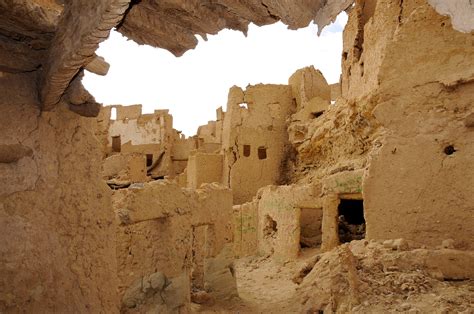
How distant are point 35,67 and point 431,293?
411 centimetres

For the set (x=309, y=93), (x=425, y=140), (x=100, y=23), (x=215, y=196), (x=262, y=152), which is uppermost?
(x=309, y=93)

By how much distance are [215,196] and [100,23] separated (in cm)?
591

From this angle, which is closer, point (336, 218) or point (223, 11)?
point (223, 11)

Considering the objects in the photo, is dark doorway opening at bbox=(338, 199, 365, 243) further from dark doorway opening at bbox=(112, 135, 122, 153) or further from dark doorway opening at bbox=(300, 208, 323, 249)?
dark doorway opening at bbox=(112, 135, 122, 153)

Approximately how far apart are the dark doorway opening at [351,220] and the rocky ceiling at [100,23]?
10.4 metres

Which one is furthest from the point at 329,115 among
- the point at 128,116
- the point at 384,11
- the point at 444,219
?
the point at 128,116

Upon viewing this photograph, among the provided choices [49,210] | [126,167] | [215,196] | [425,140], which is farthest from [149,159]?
[49,210]

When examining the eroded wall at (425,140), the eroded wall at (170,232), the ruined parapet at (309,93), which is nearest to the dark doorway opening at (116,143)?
the ruined parapet at (309,93)

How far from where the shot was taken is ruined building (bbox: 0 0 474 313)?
2582 millimetres

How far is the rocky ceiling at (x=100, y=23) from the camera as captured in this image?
2.06 metres

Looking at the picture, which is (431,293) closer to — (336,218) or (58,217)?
(58,217)

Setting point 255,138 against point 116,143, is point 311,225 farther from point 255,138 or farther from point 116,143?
point 116,143

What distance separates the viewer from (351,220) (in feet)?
44.1

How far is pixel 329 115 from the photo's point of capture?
15312 mm
